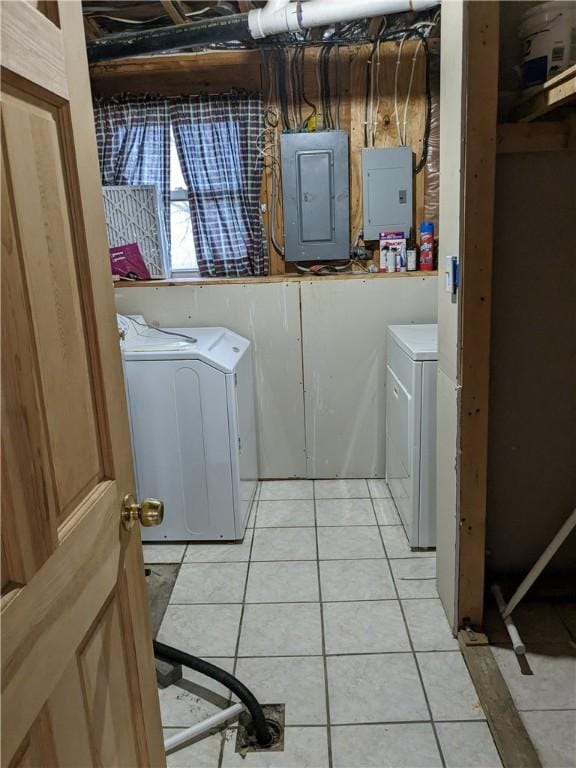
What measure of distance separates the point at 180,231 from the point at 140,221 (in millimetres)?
308

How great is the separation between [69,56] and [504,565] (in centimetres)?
216

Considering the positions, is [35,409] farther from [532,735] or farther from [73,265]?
[532,735]

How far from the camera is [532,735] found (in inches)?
62.8

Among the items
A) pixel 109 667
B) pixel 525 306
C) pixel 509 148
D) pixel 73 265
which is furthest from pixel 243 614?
pixel 509 148

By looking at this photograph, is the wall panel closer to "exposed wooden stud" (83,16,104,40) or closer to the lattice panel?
the lattice panel

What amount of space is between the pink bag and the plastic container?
1.60 meters

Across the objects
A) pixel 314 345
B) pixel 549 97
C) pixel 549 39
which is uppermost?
pixel 549 39

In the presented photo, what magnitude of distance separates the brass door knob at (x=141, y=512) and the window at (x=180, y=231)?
2583 millimetres

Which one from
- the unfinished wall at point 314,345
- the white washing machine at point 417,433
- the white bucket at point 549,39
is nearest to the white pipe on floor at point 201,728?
the white washing machine at point 417,433

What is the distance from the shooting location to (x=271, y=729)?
1.68 metres

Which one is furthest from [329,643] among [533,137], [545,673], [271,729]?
[533,137]

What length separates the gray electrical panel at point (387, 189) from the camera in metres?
3.13

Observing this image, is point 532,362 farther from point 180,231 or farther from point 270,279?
point 180,231

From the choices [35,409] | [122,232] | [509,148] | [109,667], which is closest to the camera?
[35,409]
